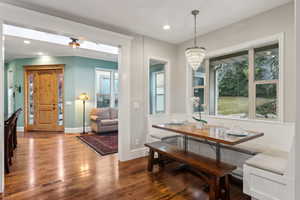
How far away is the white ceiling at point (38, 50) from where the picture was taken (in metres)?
4.46

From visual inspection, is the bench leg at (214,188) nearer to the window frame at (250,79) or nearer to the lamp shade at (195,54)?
the window frame at (250,79)

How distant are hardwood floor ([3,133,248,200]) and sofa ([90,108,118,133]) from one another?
6.52 feet

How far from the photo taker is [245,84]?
3113 mm

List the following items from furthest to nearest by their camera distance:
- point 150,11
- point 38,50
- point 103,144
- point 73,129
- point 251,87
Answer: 1. point 73,129
2. point 38,50
3. point 103,144
4. point 251,87
5. point 150,11

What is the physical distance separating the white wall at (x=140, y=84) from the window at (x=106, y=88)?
318cm

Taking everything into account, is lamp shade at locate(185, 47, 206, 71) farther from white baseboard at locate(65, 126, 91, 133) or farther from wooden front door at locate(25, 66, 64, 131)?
wooden front door at locate(25, 66, 64, 131)

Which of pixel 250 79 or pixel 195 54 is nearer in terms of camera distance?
pixel 195 54

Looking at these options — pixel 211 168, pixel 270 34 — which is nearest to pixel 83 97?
pixel 211 168

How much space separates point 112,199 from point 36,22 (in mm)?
2817

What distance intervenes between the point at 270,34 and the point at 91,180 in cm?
378

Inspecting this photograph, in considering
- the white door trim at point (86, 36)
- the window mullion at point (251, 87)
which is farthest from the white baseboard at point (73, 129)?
the window mullion at point (251, 87)

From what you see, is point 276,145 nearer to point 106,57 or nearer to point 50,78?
point 106,57

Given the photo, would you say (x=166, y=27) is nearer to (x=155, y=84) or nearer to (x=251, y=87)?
(x=251, y=87)

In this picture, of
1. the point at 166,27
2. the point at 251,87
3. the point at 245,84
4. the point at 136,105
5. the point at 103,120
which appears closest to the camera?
the point at 251,87
